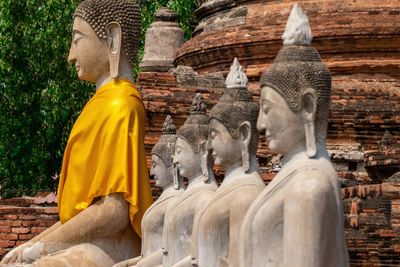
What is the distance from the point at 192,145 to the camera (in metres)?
8.81

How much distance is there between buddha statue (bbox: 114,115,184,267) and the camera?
29.3ft

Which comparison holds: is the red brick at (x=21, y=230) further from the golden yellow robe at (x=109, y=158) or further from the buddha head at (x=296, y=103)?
the buddha head at (x=296, y=103)

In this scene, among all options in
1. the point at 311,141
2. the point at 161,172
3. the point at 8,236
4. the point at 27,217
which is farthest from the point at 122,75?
the point at 8,236

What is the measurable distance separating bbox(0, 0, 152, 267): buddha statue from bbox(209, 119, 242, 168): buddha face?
4.91ft

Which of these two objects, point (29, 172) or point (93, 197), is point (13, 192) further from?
point (93, 197)

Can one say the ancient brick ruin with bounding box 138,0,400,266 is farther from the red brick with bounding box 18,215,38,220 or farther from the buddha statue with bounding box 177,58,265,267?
the buddha statue with bounding box 177,58,265,267

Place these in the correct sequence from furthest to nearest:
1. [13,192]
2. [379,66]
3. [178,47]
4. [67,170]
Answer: [13,192], [178,47], [379,66], [67,170]

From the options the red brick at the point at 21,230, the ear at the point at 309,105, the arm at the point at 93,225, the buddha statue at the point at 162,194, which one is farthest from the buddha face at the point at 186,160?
the red brick at the point at 21,230

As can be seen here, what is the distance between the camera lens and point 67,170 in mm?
9234

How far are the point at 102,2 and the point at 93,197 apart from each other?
4.41 ft

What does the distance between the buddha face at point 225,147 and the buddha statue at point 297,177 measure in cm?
106

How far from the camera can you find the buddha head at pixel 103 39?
9352 mm

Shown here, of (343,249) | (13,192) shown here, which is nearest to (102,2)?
(343,249)

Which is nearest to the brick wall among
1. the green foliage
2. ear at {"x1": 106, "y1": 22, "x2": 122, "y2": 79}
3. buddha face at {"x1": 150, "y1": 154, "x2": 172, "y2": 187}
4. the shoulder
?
buddha face at {"x1": 150, "y1": 154, "x2": 172, "y2": 187}
